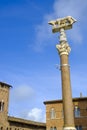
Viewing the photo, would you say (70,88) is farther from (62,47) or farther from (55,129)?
(55,129)

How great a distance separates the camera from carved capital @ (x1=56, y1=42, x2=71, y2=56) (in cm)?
1967

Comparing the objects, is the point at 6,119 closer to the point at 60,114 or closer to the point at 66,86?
the point at 60,114

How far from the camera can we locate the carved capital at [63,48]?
19669 mm

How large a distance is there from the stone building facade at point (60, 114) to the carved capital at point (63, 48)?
24.1 m

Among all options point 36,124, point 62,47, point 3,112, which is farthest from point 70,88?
point 36,124

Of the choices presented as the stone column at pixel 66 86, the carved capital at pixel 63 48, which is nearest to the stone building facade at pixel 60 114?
the carved capital at pixel 63 48

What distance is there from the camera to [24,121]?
45.0m

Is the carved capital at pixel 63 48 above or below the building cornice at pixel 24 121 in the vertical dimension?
above

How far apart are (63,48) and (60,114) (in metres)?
26.1

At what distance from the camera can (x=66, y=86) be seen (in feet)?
61.7

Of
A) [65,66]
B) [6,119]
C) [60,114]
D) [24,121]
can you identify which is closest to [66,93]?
[65,66]

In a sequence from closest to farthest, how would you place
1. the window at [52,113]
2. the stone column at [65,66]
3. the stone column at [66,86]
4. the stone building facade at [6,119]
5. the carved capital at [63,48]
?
the stone column at [66,86] < the stone column at [65,66] < the carved capital at [63,48] < the stone building facade at [6,119] < the window at [52,113]

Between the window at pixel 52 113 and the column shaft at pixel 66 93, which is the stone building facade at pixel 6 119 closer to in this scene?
the window at pixel 52 113

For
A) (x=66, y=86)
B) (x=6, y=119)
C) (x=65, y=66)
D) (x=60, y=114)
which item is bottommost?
(x=6, y=119)
